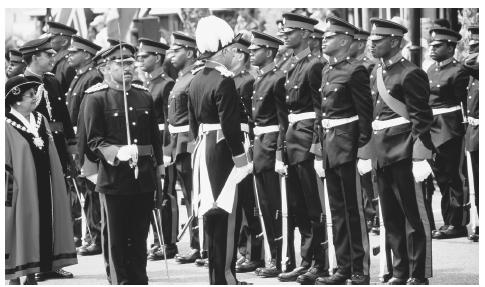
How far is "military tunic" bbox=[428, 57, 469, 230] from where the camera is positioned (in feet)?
42.9

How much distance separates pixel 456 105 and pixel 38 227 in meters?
4.57

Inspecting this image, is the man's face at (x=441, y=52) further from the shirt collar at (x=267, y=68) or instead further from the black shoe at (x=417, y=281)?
the black shoe at (x=417, y=281)

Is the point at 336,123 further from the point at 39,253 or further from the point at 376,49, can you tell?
the point at 39,253

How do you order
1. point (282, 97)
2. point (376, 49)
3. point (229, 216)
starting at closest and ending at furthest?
point (229, 216), point (376, 49), point (282, 97)

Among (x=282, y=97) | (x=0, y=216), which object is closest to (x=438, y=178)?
(x=282, y=97)

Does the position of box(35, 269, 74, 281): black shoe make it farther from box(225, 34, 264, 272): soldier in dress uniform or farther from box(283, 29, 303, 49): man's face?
box(283, 29, 303, 49): man's face

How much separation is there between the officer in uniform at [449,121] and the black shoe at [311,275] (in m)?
2.52

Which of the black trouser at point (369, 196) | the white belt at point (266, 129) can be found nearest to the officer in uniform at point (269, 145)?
the white belt at point (266, 129)

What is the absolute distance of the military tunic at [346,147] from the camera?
10336 millimetres

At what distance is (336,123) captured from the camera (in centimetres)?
1048

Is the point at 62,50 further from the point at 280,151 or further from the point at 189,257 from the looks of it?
the point at 280,151

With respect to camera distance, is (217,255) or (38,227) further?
(38,227)

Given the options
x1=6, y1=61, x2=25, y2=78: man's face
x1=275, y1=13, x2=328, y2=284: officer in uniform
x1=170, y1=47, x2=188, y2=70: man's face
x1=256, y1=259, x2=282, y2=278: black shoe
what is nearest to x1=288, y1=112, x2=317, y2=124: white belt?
x1=275, y1=13, x2=328, y2=284: officer in uniform

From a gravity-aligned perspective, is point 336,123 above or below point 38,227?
above
